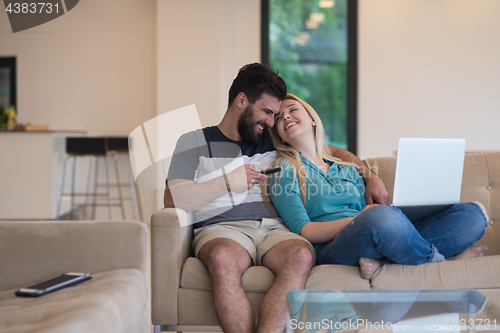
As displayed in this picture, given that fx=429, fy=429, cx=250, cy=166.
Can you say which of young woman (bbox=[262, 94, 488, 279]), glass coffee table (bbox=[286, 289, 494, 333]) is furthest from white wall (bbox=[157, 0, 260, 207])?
glass coffee table (bbox=[286, 289, 494, 333])

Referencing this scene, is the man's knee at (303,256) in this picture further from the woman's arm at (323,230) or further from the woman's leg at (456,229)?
the woman's leg at (456,229)

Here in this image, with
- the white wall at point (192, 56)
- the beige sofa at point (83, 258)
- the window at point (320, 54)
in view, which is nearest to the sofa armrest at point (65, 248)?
the beige sofa at point (83, 258)

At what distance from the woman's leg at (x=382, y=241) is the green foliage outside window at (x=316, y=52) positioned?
142 inches

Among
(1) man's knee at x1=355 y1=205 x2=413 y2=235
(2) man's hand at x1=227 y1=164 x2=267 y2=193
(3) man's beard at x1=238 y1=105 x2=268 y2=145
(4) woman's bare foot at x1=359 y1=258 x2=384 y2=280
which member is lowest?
(4) woman's bare foot at x1=359 y1=258 x2=384 y2=280

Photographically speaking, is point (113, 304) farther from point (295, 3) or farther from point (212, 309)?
point (295, 3)

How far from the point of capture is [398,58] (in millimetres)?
4910

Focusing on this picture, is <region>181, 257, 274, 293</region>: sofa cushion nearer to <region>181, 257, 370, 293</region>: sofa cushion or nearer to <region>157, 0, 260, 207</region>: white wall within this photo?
<region>181, 257, 370, 293</region>: sofa cushion

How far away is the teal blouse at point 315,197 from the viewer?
73.7 inches

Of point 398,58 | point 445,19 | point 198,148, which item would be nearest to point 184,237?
point 198,148

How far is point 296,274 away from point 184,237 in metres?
0.50

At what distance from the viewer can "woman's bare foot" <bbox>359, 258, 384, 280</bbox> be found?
1638mm

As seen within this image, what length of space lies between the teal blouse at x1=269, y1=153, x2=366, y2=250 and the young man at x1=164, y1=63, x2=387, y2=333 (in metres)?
0.08

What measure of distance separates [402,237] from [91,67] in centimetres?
468

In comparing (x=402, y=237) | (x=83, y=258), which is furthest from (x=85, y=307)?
(x=402, y=237)
